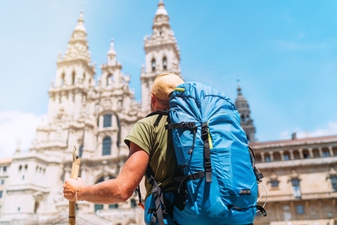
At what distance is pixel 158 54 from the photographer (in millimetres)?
42438

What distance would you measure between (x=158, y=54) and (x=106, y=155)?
15.2 metres

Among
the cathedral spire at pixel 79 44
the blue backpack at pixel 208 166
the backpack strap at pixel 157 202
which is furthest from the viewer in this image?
the cathedral spire at pixel 79 44

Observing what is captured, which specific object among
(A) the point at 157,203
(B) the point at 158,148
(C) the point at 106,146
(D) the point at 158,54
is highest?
(D) the point at 158,54

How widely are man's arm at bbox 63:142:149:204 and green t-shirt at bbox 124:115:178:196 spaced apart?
73 millimetres

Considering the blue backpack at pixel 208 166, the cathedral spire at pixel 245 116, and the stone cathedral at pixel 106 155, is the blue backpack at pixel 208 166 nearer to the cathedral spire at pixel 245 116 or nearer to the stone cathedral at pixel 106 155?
A: the stone cathedral at pixel 106 155

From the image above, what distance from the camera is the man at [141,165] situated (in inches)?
101

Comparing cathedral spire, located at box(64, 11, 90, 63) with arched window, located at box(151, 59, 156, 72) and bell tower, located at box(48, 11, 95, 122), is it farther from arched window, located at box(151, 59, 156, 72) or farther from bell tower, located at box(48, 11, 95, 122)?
arched window, located at box(151, 59, 156, 72)

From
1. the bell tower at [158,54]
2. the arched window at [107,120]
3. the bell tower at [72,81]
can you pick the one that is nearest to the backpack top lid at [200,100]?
the bell tower at [158,54]

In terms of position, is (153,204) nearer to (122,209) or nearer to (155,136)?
(155,136)

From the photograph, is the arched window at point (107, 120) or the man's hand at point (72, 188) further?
the arched window at point (107, 120)

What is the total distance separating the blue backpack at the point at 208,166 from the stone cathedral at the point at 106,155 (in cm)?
2778

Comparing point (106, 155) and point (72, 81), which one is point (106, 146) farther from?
point (72, 81)

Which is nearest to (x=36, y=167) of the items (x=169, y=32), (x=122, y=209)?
(x=122, y=209)

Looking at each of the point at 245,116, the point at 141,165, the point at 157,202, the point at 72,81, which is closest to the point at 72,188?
the point at 141,165
